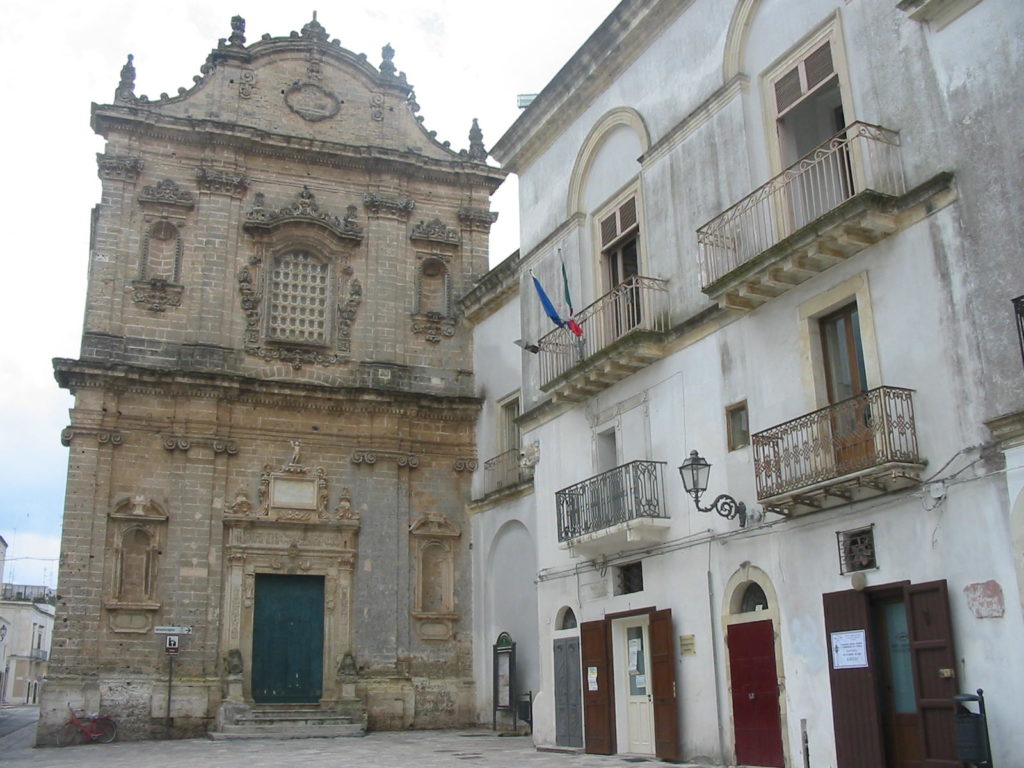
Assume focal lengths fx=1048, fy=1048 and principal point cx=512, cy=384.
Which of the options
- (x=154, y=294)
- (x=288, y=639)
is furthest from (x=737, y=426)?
(x=154, y=294)

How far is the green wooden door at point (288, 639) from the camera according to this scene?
2173 centimetres

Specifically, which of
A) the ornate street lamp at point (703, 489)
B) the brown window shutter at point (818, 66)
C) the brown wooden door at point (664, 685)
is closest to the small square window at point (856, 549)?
the ornate street lamp at point (703, 489)

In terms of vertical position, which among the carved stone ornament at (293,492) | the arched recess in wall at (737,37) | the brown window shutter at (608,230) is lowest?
the carved stone ornament at (293,492)

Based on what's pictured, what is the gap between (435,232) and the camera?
25.7m

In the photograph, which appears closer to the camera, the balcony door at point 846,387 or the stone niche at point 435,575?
the balcony door at point 846,387

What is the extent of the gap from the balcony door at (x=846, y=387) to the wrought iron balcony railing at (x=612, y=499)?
10.8 feet

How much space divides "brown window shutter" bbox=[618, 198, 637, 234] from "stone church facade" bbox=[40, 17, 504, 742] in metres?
9.04

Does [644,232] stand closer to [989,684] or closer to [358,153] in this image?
[989,684]

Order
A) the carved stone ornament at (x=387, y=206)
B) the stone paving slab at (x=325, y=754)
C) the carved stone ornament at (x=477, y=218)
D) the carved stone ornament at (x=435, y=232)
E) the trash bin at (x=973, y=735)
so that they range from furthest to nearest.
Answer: the carved stone ornament at (x=477, y=218)
the carved stone ornament at (x=435, y=232)
the carved stone ornament at (x=387, y=206)
the stone paving slab at (x=325, y=754)
the trash bin at (x=973, y=735)

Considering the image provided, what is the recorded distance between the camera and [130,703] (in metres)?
20.3

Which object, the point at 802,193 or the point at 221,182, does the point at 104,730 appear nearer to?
the point at 221,182

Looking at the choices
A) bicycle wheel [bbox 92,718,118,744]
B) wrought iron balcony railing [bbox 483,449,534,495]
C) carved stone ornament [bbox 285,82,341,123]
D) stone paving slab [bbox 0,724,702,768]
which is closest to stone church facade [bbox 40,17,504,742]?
carved stone ornament [bbox 285,82,341,123]

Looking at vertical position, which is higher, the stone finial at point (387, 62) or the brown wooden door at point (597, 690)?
the stone finial at point (387, 62)

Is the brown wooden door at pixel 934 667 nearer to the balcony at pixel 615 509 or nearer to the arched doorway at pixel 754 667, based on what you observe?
the arched doorway at pixel 754 667
